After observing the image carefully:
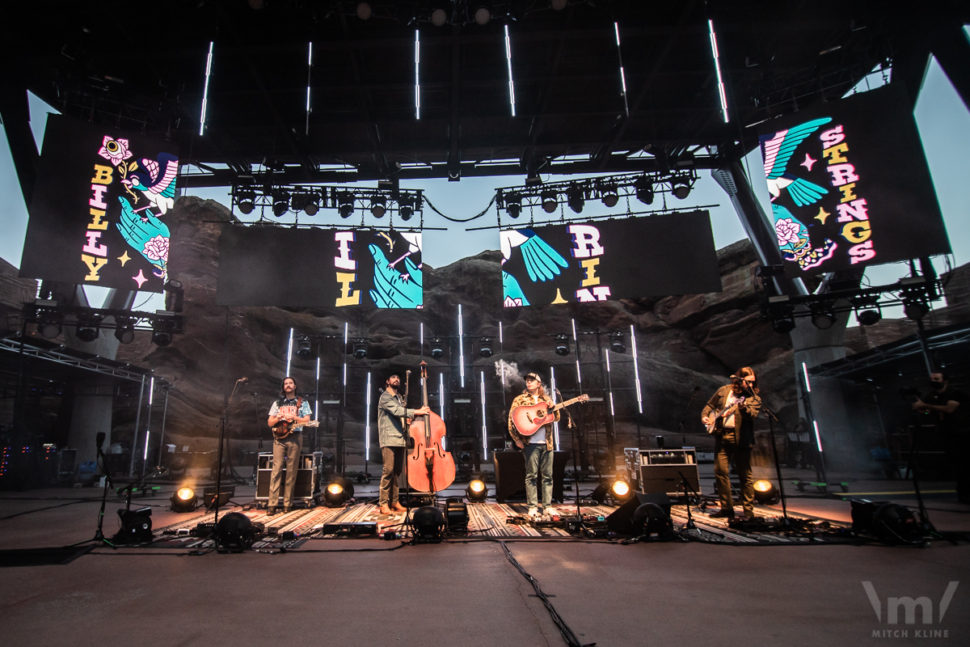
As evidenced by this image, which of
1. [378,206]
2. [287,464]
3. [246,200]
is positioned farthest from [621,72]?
[287,464]

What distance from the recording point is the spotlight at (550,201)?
1155cm

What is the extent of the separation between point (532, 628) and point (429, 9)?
909 cm

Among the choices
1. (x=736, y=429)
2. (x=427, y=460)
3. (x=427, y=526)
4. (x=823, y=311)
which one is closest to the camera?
(x=427, y=526)

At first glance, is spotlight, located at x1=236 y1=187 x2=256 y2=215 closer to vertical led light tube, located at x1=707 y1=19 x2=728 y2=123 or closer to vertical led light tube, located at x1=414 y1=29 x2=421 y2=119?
vertical led light tube, located at x1=414 y1=29 x2=421 y2=119

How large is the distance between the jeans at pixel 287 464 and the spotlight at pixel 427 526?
314cm

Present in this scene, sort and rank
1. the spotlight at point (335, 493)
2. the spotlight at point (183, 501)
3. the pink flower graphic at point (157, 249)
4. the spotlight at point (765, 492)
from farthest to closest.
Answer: the pink flower graphic at point (157, 249)
the spotlight at point (335, 493)
the spotlight at point (183, 501)
the spotlight at point (765, 492)

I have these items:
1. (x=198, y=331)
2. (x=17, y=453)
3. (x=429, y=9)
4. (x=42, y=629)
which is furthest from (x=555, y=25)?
(x=198, y=331)

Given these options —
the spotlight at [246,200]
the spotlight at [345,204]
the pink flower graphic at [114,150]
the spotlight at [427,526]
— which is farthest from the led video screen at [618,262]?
the pink flower graphic at [114,150]

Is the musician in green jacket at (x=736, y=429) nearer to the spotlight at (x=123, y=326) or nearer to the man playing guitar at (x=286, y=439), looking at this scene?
the man playing guitar at (x=286, y=439)

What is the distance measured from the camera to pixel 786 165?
9.81 metres

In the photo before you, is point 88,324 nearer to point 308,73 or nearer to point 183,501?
point 183,501

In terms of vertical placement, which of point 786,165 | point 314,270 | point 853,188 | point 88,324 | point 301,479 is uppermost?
point 786,165

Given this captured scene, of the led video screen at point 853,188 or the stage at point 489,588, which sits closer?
the stage at point 489,588

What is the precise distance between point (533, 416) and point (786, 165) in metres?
8.27
